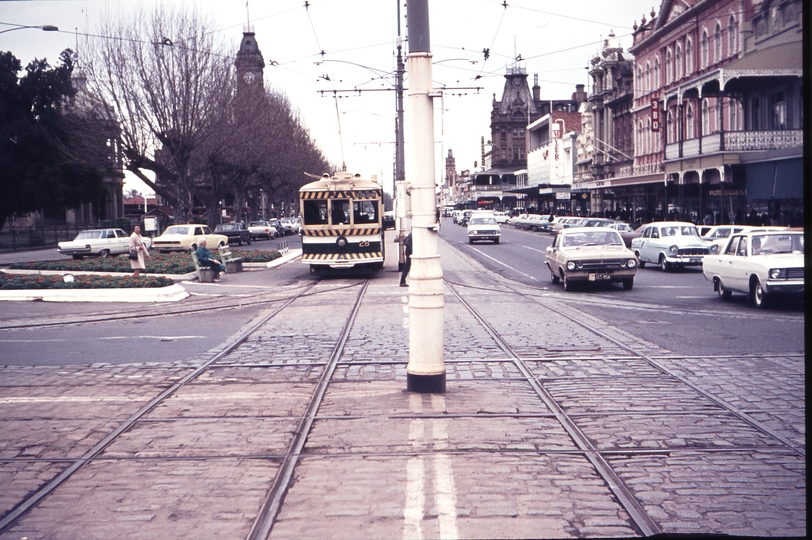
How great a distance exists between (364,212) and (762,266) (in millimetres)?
12965

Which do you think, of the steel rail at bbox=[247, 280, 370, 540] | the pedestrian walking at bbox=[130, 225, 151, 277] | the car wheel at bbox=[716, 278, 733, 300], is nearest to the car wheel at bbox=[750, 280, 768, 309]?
the car wheel at bbox=[716, 278, 733, 300]

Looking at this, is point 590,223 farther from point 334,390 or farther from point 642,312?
point 334,390

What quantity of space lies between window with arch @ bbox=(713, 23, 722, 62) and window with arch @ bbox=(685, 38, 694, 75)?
135 inches

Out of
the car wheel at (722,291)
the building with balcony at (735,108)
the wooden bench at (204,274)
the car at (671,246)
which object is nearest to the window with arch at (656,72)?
the building with balcony at (735,108)

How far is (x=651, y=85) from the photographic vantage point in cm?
5469

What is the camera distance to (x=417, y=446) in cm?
642

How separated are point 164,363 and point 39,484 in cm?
482

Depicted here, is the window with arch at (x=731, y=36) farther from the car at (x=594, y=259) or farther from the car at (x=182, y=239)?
the car at (x=182, y=239)

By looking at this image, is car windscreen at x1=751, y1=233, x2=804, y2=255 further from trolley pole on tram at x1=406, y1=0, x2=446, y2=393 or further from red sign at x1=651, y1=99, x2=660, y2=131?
red sign at x1=651, y1=99, x2=660, y2=131

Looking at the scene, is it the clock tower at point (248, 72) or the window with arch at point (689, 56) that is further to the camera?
the window with arch at point (689, 56)

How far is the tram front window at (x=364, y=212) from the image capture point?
82.5 feet

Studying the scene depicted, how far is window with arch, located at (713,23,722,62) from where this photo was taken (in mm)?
40566

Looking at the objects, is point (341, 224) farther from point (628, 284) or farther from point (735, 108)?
point (735, 108)

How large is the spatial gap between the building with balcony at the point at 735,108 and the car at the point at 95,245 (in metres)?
26.0
